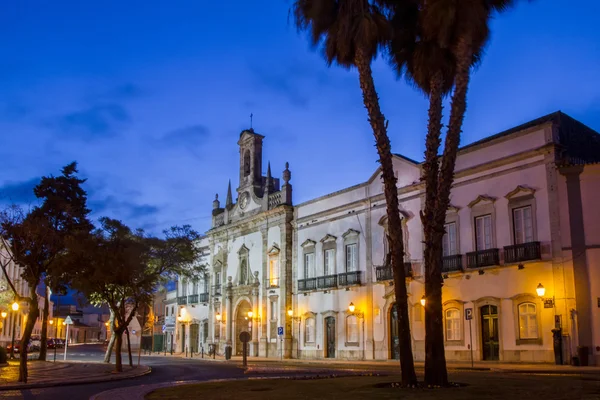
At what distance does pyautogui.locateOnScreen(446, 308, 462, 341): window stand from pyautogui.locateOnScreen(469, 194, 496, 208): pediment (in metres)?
5.22

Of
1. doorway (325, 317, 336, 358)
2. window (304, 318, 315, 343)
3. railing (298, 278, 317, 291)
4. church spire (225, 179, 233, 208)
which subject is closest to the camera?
doorway (325, 317, 336, 358)

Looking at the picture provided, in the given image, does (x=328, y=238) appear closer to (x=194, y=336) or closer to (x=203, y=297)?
(x=203, y=297)

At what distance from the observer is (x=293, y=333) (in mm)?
45500

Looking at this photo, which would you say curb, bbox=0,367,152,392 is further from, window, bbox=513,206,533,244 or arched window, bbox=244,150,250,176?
arched window, bbox=244,150,250,176

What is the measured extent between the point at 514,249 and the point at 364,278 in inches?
457

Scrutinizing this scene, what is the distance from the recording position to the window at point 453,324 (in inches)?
1284

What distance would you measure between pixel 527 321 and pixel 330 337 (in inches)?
611

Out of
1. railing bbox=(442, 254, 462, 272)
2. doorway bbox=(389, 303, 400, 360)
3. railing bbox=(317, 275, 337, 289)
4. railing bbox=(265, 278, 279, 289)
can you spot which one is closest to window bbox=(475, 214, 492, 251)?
railing bbox=(442, 254, 462, 272)

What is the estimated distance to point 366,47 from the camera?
664 inches

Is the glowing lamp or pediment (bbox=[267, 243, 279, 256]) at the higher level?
pediment (bbox=[267, 243, 279, 256])

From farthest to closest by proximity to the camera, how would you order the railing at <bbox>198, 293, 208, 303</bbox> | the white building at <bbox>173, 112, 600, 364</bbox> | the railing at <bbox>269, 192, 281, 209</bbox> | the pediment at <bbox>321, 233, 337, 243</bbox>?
the railing at <bbox>198, 293, 208, 303</bbox> → the railing at <bbox>269, 192, 281, 209</bbox> → the pediment at <bbox>321, 233, 337, 243</bbox> → the white building at <bbox>173, 112, 600, 364</bbox>

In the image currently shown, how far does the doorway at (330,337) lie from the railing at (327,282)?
2035 mm

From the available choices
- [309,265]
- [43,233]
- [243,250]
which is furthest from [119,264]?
[243,250]

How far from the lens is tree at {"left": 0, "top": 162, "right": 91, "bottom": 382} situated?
22350 mm
